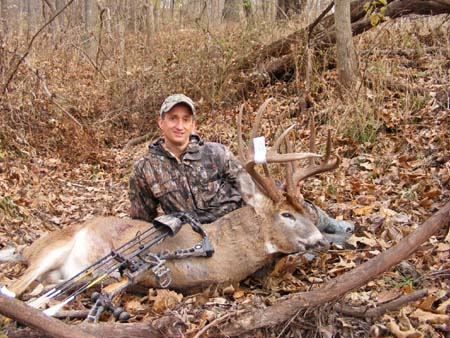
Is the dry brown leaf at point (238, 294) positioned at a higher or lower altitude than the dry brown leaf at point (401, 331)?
lower

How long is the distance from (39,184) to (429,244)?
4.98m

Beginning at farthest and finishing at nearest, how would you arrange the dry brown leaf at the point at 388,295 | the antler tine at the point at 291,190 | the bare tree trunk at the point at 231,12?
1. the bare tree trunk at the point at 231,12
2. the antler tine at the point at 291,190
3. the dry brown leaf at the point at 388,295

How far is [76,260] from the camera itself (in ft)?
14.2

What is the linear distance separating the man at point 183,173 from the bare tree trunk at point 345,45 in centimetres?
295

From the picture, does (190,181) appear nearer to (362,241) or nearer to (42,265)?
(42,265)

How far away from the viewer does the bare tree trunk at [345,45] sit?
6805 mm

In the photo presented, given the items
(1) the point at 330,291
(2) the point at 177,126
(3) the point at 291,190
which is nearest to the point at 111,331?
(1) the point at 330,291

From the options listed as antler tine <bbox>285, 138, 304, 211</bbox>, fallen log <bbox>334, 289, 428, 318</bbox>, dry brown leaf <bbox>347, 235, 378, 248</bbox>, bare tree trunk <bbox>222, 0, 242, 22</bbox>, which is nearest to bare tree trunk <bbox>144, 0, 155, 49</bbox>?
bare tree trunk <bbox>222, 0, 242, 22</bbox>

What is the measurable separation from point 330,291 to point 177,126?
216cm

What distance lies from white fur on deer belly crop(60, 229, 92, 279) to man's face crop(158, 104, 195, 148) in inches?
45.3

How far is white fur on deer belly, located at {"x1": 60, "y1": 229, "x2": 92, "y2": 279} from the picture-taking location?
14.0ft

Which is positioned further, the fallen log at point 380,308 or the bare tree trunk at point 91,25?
the bare tree trunk at point 91,25

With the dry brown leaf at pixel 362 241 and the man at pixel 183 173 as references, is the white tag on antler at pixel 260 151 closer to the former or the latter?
the man at pixel 183 173

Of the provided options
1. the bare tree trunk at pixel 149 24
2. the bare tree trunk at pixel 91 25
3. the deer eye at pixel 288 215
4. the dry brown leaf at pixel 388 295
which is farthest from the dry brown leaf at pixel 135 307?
the bare tree trunk at pixel 91 25
